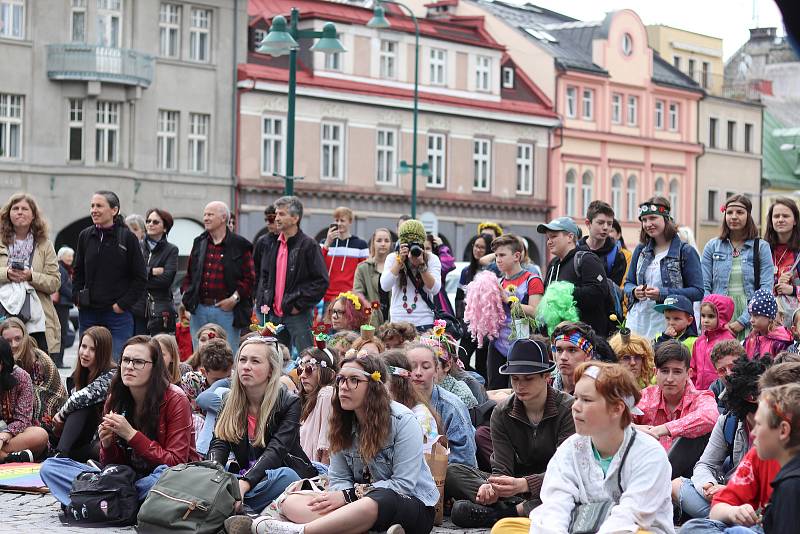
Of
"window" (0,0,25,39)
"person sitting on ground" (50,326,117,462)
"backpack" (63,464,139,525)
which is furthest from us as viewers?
"window" (0,0,25,39)

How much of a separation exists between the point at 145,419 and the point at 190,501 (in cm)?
97

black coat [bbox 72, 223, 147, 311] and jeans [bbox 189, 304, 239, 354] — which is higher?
black coat [bbox 72, 223, 147, 311]

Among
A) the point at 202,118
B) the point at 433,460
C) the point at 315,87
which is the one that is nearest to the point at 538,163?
the point at 315,87

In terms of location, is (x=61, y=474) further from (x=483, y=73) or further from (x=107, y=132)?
(x=483, y=73)

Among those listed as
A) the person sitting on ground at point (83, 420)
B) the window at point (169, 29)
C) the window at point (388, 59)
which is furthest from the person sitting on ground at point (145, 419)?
the window at point (388, 59)

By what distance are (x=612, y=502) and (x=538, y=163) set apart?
157 ft

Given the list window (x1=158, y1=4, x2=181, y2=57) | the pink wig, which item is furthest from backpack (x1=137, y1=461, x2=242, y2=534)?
window (x1=158, y1=4, x2=181, y2=57)

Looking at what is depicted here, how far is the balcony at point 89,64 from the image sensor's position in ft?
131

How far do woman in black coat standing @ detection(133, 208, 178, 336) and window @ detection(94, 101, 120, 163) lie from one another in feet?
87.5

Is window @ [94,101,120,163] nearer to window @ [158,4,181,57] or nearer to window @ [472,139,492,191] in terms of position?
window @ [158,4,181,57]

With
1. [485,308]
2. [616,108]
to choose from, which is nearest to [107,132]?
[616,108]

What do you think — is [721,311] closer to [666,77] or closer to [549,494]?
[549,494]

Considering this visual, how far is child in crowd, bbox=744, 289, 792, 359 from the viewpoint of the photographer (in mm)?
10492

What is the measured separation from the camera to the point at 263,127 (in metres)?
45.2
